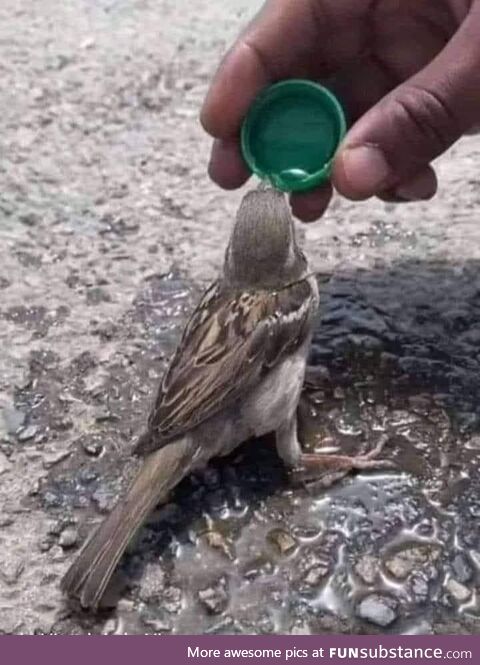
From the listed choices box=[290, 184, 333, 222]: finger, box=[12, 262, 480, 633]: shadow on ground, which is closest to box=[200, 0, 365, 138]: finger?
box=[290, 184, 333, 222]: finger

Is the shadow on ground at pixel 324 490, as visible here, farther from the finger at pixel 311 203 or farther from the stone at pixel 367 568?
the finger at pixel 311 203

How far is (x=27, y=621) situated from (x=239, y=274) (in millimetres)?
961

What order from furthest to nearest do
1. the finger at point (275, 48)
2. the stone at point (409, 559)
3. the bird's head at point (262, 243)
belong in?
the finger at point (275, 48), the bird's head at point (262, 243), the stone at point (409, 559)

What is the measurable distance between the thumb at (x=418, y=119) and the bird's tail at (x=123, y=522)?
710 mm

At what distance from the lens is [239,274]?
2.68 meters

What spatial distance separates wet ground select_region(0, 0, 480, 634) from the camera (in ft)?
7.26

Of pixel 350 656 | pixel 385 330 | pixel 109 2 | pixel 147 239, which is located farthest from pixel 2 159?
pixel 350 656

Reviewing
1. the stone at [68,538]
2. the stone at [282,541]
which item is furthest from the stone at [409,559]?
the stone at [68,538]

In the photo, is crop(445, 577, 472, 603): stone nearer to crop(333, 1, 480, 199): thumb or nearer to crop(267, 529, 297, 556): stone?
crop(267, 529, 297, 556): stone

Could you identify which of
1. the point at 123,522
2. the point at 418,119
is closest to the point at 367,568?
the point at 123,522

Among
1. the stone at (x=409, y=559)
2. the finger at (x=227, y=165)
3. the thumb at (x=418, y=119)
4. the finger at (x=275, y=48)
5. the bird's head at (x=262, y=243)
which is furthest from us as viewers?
the finger at (x=227, y=165)

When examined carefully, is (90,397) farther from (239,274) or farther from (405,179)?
(405,179)

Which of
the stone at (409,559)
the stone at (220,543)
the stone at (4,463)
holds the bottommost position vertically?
the stone at (409,559)

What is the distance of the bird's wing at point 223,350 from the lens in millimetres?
2395
